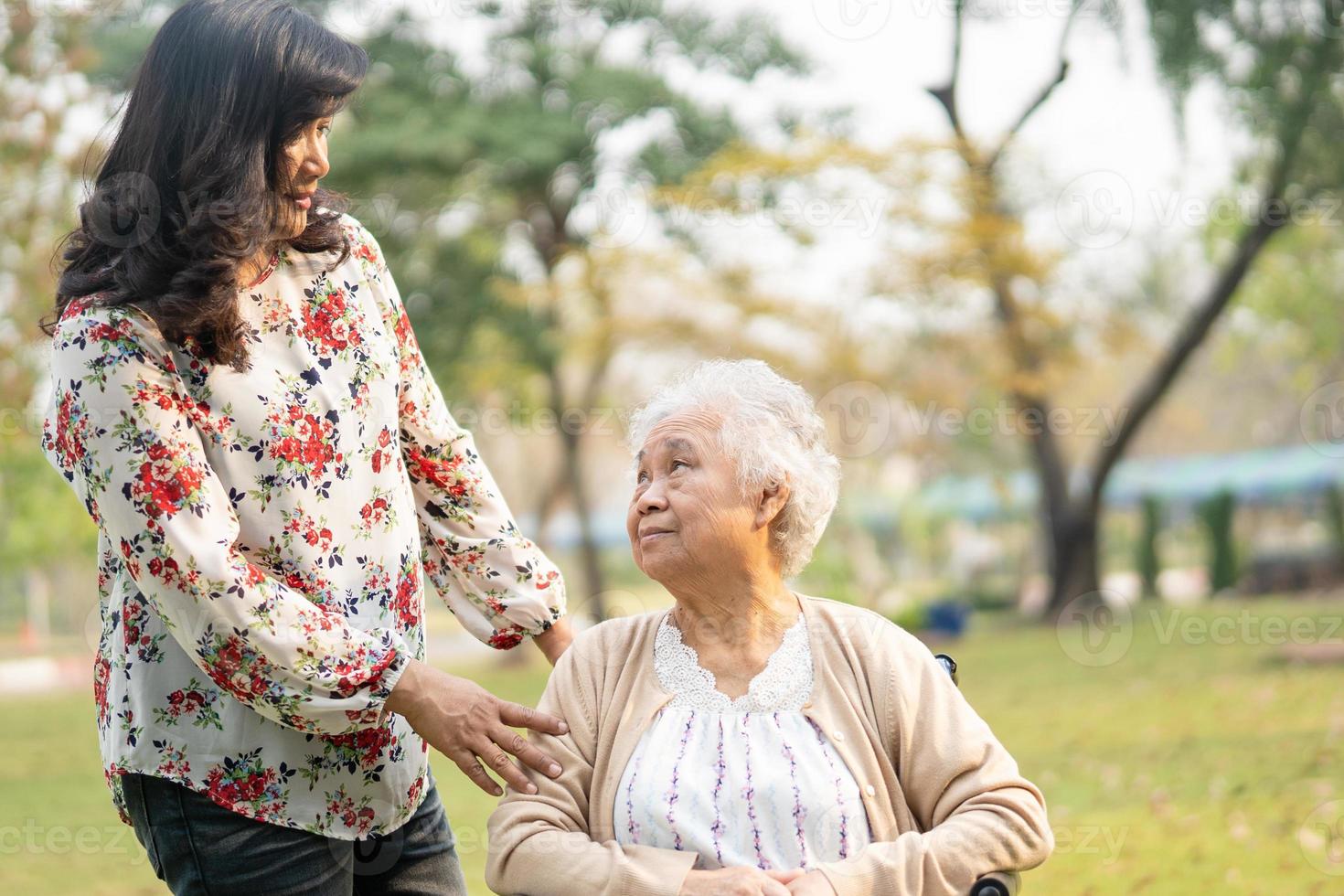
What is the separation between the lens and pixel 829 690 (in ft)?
7.21

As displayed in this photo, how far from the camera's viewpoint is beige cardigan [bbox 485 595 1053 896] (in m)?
2.02

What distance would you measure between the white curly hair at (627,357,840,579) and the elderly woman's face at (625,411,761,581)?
3 cm

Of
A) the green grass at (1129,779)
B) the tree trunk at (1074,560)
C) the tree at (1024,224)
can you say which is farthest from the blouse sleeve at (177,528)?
the tree trunk at (1074,560)

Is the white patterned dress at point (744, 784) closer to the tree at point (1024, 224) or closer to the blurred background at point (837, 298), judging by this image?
the blurred background at point (837, 298)

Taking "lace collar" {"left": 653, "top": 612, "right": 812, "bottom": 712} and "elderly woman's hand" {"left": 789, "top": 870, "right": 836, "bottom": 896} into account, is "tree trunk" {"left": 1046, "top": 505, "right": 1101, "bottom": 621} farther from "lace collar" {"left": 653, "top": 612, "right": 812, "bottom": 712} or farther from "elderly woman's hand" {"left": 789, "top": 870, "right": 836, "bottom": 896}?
"elderly woman's hand" {"left": 789, "top": 870, "right": 836, "bottom": 896}

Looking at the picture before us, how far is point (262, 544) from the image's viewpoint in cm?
188

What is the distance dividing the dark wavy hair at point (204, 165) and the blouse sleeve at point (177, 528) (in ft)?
0.22

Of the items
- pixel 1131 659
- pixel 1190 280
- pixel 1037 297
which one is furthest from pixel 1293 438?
pixel 1131 659

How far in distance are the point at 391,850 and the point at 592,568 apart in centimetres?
1619

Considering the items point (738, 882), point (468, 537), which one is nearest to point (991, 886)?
point (738, 882)

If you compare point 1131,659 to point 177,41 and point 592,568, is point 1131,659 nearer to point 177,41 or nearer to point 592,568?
point 592,568

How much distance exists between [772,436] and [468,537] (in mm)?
544

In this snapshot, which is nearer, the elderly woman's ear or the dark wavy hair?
the dark wavy hair

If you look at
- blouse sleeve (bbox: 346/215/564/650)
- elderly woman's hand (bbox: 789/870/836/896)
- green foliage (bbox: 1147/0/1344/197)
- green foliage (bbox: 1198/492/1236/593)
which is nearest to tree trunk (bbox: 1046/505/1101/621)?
green foliage (bbox: 1147/0/1344/197)
